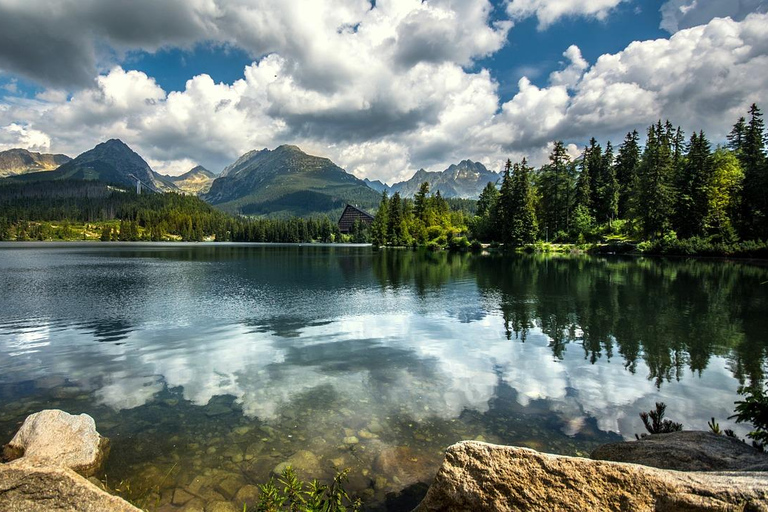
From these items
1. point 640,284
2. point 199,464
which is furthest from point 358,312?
point 640,284

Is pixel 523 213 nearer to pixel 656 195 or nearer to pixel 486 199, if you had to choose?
pixel 656 195

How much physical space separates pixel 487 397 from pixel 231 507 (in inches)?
347

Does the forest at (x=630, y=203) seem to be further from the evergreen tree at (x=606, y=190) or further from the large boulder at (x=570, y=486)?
the large boulder at (x=570, y=486)

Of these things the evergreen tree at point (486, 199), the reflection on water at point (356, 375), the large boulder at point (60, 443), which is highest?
the evergreen tree at point (486, 199)

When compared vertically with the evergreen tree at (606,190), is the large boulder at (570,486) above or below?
below

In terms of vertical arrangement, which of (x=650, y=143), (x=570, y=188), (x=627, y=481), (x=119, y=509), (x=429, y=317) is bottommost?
(x=429, y=317)

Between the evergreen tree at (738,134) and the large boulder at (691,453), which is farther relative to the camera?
the evergreen tree at (738,134)

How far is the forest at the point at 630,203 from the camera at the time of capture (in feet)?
249

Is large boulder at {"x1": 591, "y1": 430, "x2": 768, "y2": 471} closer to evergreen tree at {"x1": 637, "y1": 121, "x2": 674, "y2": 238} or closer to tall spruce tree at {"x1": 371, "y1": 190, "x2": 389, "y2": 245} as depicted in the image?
evergreen tree at {"x1": 637, "y1": 121, "x2": 674, "y2": 238}

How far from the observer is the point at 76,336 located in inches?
864

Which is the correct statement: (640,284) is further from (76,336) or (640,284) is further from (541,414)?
(76,336)

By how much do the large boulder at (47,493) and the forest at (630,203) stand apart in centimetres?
9170

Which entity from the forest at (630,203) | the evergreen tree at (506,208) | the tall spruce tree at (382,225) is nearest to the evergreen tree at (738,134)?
the forest at (630,203)

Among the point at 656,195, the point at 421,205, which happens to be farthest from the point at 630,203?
the point at 421,205
